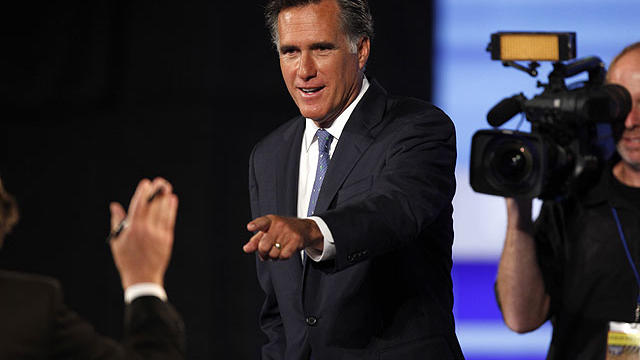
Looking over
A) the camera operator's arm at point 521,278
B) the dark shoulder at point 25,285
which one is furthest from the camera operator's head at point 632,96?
the dark shoulder at point 25,285

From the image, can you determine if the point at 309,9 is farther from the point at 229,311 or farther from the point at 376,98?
the point at 229,311

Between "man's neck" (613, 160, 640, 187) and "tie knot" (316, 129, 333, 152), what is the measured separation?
67 centimetres

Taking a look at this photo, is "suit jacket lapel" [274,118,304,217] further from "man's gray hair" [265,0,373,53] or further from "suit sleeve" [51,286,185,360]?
"suit sleeve" [51,286,185,360]

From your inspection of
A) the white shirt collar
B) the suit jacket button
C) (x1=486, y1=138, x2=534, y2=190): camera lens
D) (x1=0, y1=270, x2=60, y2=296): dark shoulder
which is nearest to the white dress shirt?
the white shirt collar

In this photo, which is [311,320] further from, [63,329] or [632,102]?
[632,102]

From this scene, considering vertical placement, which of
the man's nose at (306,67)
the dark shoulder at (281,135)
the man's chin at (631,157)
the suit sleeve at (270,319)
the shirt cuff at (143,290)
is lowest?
the suit sleeve at (270,319)

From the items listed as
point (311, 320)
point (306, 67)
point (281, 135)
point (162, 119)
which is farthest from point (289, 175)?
point (162, 119)

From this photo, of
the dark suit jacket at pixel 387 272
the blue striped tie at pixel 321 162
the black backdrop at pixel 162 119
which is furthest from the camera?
the black backdrop at pixel 162 119

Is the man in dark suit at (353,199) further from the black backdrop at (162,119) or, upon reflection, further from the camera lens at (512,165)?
the black backdrop at (162,119)

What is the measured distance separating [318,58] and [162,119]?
221cm

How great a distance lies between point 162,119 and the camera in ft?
13.7

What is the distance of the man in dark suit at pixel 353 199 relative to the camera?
176cm

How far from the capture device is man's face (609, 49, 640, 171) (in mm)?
2076

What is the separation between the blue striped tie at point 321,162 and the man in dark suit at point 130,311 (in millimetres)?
728
